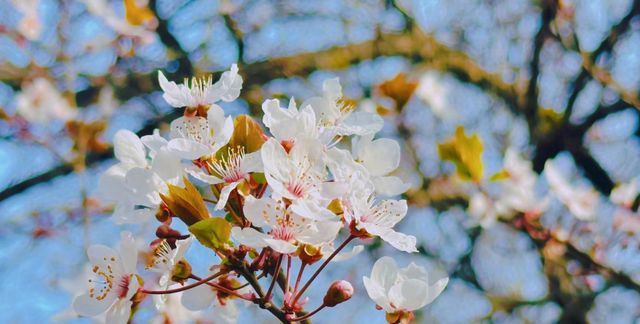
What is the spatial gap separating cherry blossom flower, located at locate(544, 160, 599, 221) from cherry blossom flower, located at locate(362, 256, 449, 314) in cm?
192

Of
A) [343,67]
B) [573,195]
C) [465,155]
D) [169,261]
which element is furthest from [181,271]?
[573,195]

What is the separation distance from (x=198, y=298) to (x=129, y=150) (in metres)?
0.17

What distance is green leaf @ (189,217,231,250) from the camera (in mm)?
596

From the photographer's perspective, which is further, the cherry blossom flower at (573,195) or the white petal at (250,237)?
the cherry blossom flower at (573,195)

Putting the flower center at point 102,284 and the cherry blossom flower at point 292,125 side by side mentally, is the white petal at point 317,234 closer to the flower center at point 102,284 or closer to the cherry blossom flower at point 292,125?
the cherry blossom flower at point 292,125

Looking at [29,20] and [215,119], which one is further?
[29,20]

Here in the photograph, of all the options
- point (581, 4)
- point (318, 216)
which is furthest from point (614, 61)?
point (318, 216)

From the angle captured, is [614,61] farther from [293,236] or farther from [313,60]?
[293,236]

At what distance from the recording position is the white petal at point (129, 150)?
73 centimetres

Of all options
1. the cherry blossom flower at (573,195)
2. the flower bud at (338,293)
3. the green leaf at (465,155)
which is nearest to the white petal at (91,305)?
the flower bud at (338,293)

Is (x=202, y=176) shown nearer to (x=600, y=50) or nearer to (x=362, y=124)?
(x=362, y=124)

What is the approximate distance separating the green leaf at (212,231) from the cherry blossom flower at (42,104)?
59.8 inches

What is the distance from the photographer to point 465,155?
1495mm

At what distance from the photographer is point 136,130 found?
1.94m
